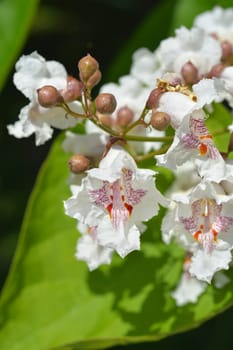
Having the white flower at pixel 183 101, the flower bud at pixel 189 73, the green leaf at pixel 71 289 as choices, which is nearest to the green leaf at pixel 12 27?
the green leaf at pixel 71 289

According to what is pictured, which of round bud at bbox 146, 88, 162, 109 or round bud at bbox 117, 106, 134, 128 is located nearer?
round bud at bbox 146, 88, 162, 109

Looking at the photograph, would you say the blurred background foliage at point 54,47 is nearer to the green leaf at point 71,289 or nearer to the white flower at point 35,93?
the green leaf at point 71,289

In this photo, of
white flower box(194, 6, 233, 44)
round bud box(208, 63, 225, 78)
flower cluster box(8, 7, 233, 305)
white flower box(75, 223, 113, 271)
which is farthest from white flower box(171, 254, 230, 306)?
white flower box(194, 6, 233, 44)

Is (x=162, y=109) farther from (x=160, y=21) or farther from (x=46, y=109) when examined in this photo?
(x=160, y=21)

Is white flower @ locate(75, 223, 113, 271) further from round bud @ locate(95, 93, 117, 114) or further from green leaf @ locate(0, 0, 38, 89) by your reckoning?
green leaf @ locate(0, 0, 38, 89)

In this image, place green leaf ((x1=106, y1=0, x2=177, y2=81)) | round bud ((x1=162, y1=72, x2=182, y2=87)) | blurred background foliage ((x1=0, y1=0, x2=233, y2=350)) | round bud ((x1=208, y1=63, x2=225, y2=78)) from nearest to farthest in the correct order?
1. round bud ((x1=162, y1=72, x2=182, y2=87))
2. round bud ((x1=208, y1=63, x2=225, y2=78))
3. green leaf ((x1=106, y1=0, x2=177, y2=81))
4. blurred background foliage ((x1=0, y1=0, x2=233, y2=350))
